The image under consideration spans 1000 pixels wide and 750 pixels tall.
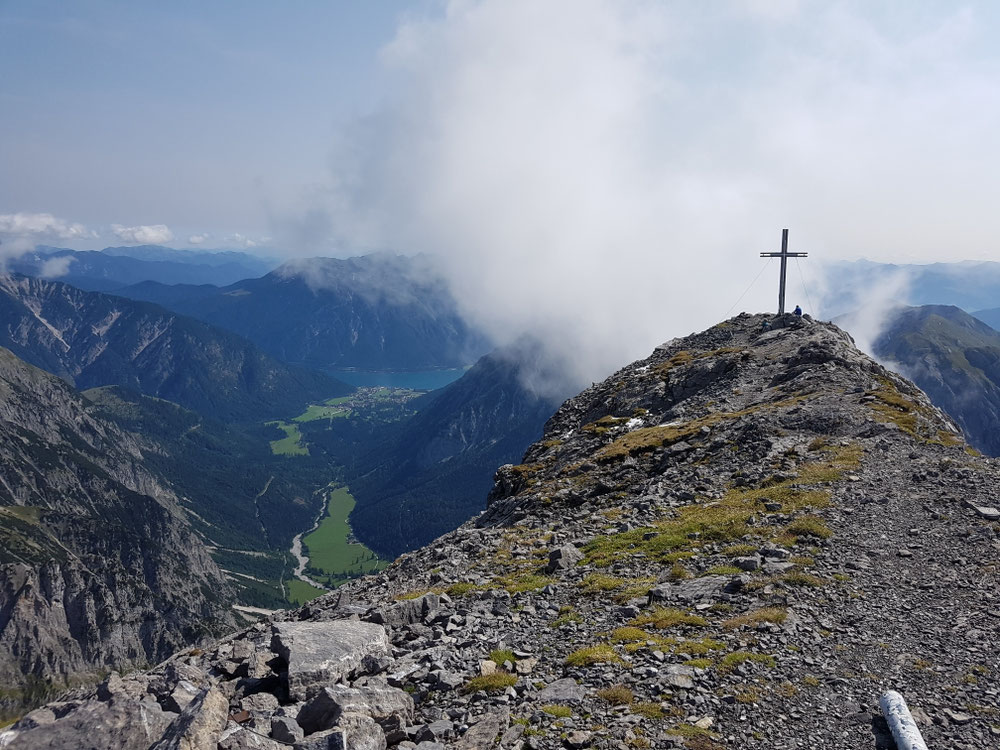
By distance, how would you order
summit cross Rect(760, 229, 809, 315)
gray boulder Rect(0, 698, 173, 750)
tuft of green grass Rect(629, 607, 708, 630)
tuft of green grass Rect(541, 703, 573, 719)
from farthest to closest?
summit cross Rect(760, 229, 809, 315)
tuft of green grass Rect(629, 607, 708, 630)
tuft of green grass Rect(541, 703, 573, 719)
gray boulder Rect(0, 698, 173, 750)

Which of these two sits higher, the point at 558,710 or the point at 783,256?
the point at 783,256

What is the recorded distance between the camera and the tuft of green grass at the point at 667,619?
17391 millimetres

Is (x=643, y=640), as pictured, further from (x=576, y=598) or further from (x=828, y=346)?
(x=828, y=346)

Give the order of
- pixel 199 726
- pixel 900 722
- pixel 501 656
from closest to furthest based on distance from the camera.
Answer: pixel 199 726
pixel 900 722
pixel 501 656

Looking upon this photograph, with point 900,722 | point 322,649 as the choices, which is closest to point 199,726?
point 322,649

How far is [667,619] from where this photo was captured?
17.8 m

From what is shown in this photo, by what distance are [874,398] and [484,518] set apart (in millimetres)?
28499

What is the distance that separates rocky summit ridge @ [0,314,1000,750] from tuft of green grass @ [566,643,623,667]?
0.23 ft

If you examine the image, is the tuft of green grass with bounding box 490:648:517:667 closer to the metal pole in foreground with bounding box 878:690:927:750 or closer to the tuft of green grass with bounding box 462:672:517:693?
the tuft of green grass with bounding box 462:672:517:693

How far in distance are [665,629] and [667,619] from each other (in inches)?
18.7

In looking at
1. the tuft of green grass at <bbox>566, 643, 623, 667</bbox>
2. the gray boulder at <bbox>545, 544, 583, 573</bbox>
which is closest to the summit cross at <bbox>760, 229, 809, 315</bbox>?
the gray boulder at <bbox>545, 544, 583, 573</bbox>

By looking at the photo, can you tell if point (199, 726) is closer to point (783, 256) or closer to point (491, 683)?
point (491, 683)

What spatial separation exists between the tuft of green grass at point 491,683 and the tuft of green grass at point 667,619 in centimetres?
496

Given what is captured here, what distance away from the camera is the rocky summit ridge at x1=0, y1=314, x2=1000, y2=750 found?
12641 mm
